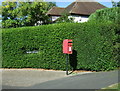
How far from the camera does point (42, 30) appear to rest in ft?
41.2

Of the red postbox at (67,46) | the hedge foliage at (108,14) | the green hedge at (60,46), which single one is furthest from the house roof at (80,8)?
the red postbox at (67,46)

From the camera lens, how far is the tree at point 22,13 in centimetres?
2089

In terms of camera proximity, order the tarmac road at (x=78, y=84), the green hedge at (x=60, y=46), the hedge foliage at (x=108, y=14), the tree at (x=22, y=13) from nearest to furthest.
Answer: the tarmac road at (x=78, y=84) → the green hedge at (x=60, y=46) → the hedge foliage at (x=108, y=14) → the tree at (x=22, y=13)

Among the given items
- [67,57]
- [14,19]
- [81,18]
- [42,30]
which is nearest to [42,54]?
[42,30]

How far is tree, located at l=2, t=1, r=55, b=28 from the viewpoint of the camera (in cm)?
2089

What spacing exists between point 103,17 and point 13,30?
6443 millimetres

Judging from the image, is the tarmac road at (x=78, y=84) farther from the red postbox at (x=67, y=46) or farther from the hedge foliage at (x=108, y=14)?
the hedge foliage at (x=108, y=14)

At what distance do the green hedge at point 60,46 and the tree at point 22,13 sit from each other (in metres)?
7.31

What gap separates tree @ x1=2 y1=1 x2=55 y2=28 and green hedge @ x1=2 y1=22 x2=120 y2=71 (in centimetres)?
731

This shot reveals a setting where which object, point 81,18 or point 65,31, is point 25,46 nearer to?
point 65,31

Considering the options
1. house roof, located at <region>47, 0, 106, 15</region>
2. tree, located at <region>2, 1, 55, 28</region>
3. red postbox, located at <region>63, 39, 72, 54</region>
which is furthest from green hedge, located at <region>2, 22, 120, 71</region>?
house roof, located at <region>47, 0, 106, 15</region>

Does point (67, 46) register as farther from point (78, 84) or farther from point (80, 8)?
point (80, 8)

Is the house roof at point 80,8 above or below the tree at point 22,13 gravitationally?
above

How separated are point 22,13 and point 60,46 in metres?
10.7
